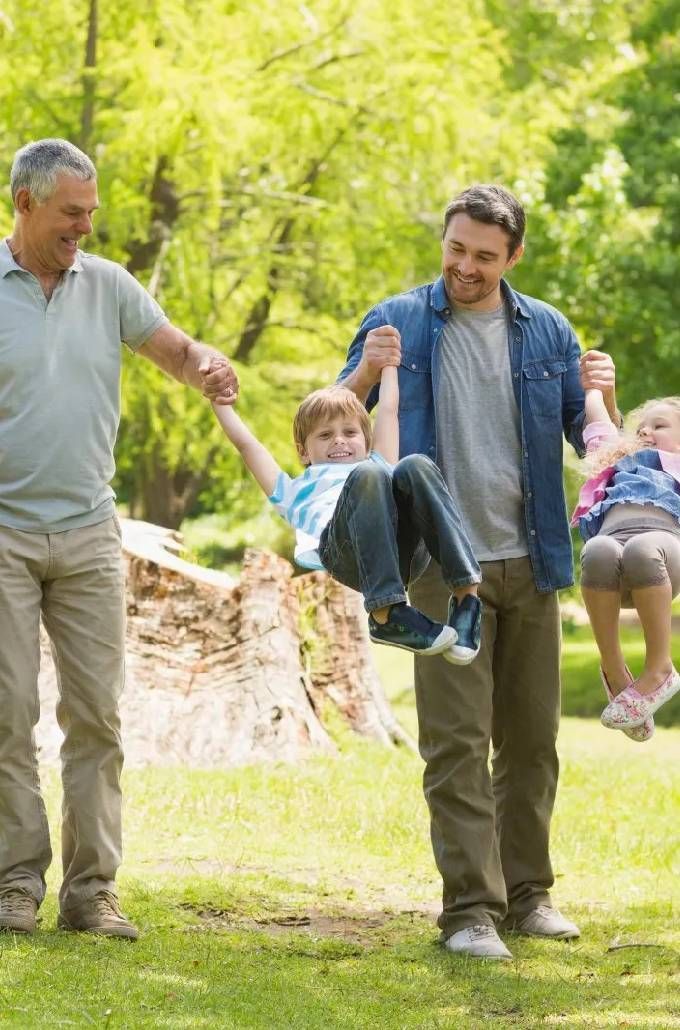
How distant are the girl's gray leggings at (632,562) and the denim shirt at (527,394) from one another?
0.23 meters

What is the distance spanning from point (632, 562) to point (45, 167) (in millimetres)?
2113

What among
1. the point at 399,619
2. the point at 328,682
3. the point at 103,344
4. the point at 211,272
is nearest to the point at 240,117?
the point at 211,272

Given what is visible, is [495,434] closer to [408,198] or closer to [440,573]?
[440,573]

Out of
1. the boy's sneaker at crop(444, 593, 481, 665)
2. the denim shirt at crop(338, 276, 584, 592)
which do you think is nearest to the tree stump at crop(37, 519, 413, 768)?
the denim shirt at crop(338, 276, 584, 592)

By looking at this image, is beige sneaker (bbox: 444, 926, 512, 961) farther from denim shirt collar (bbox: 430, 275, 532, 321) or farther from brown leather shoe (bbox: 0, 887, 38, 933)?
denim shirt collar (bbox: 430, 275, 532, 321)

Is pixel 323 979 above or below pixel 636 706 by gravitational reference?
below

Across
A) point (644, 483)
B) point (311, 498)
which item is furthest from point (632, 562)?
point (311, 498)

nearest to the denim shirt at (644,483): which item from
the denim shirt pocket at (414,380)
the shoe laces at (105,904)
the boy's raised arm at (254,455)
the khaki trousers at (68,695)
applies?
the denim shirt pocket at (414,380)

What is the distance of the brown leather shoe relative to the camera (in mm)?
5043

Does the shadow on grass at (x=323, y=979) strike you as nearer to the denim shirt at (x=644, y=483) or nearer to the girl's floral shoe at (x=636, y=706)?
the girl's floral shoe at (x=636, y=706)

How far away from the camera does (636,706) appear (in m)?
5.00

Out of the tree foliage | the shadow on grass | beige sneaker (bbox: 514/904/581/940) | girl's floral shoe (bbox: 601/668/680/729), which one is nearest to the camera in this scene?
the shadow on grass

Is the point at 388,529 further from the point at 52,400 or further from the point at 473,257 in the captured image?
the point at 52,400

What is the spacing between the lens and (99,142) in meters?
14.5
